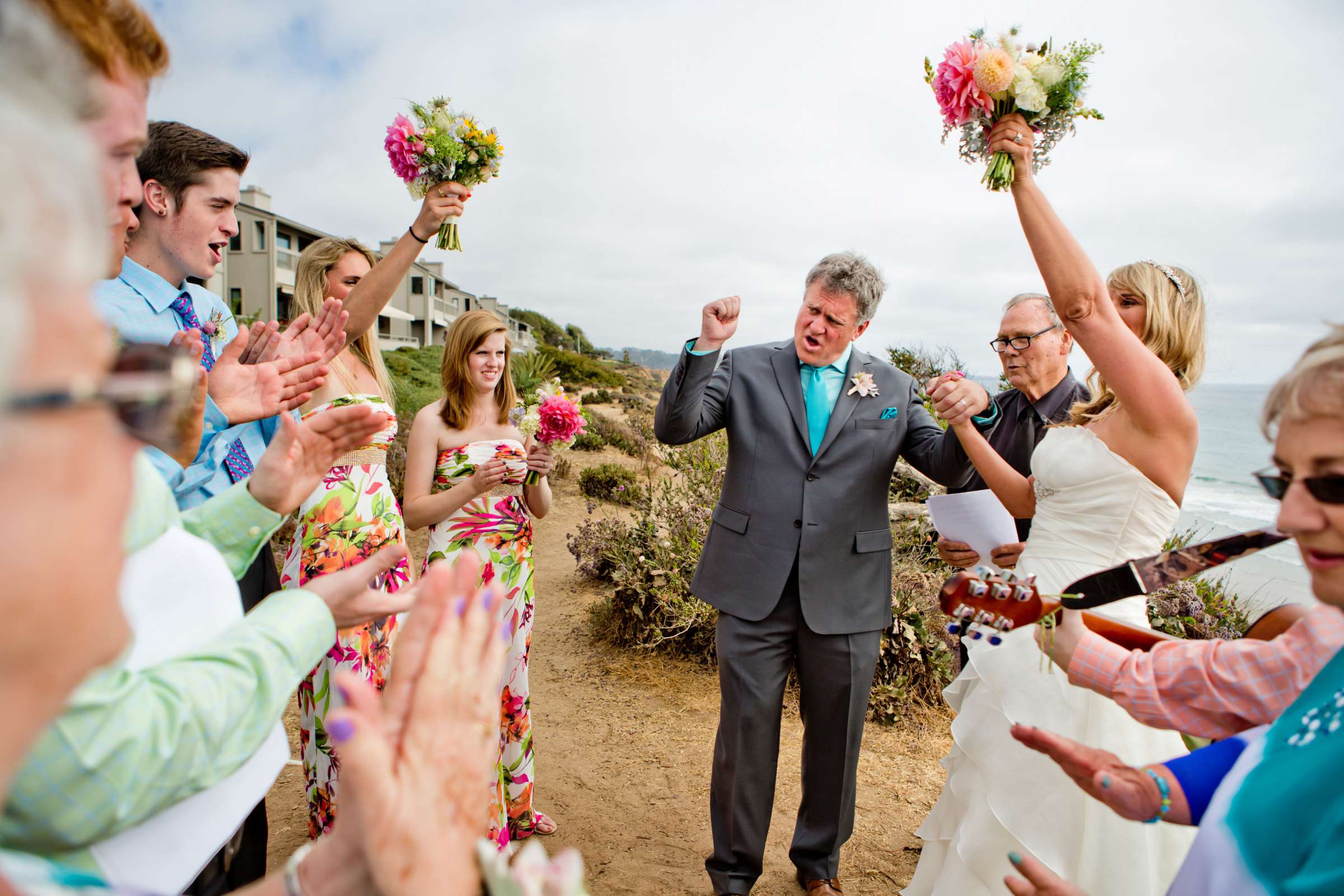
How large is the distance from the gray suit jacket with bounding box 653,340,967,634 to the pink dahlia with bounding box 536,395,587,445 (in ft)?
1.88

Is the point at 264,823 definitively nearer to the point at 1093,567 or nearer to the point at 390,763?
the point at 390,763

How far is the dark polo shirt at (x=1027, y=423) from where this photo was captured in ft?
12.7

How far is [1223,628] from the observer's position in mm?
5812

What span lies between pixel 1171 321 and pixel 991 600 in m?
1.77

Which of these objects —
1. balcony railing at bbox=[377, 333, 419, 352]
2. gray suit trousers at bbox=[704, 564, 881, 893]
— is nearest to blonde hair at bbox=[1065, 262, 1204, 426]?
gray suit trousers at bbox=[704, 564, 881, 893]

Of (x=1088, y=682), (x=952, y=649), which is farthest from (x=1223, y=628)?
(x=1088, y=682)

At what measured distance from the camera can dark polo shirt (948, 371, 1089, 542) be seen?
3.88 m

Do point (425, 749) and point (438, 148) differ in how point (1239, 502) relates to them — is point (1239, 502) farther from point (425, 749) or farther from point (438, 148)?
point (425, 749)

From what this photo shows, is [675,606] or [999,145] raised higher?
[999,145]

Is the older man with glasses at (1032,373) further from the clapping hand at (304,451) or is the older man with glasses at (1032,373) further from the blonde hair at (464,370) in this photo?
the clapping hand at (304,451)

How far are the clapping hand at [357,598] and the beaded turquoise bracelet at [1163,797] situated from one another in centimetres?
159

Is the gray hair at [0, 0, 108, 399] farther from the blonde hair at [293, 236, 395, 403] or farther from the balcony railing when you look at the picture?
the balcony railing

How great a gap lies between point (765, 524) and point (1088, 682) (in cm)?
176

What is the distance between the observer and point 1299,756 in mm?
1225
